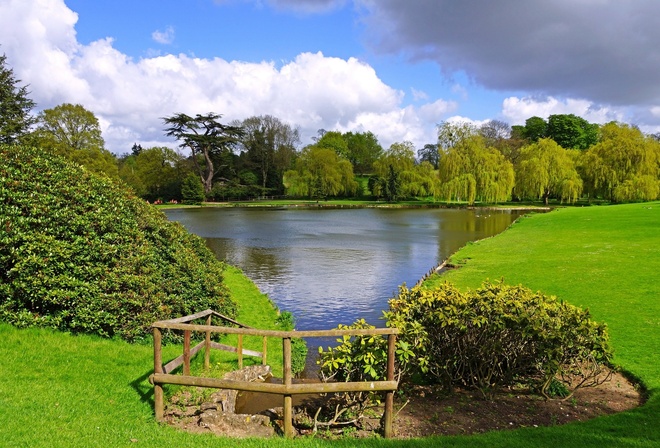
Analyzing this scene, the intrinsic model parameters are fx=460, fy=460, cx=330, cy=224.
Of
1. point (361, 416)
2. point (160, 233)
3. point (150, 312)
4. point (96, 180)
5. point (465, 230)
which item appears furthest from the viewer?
point (465, 230)

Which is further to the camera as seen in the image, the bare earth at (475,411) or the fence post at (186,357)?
the fence post at (186,357)

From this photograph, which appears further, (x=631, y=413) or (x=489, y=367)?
(x=489, y=367)

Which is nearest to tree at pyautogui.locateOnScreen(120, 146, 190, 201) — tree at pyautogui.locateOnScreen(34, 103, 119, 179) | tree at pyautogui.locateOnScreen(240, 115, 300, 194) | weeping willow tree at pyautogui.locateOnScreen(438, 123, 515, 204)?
tree at pyautogui.locateOnScreen(240, 115, 300, 194)

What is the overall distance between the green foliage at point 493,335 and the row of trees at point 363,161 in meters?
41.2

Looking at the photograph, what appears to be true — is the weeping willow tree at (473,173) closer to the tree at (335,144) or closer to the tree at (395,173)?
the tree at (395,173)

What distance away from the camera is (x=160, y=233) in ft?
35.1

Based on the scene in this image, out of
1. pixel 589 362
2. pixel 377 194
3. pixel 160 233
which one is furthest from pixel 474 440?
pixel 377 194

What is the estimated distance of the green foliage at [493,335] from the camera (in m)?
7.06

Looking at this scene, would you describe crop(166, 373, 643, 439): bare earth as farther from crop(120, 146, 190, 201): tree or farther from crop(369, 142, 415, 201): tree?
crop(120, 146, 190, 201): tree

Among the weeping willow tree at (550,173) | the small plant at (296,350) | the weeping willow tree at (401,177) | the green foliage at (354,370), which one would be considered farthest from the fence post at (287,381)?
the weeping willow tree at (401,177)

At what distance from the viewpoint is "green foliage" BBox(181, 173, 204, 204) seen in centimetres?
8981

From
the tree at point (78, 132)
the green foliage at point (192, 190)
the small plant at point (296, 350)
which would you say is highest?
the tree at point (78, 132)

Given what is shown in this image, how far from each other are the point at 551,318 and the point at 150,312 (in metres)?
7.13

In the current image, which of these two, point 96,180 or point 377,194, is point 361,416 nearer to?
point 96,180
